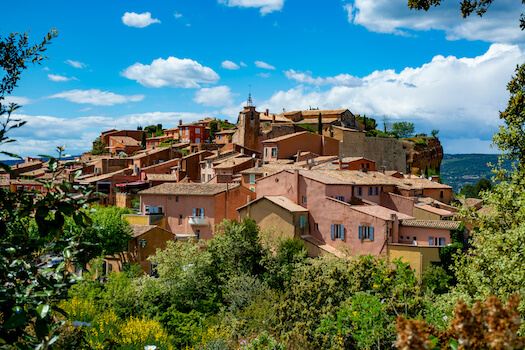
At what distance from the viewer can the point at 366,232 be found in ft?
110

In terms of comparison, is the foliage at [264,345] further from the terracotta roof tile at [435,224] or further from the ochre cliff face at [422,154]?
the ochre cliff face at [422,154]

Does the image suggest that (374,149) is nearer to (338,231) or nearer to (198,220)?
(338,231)

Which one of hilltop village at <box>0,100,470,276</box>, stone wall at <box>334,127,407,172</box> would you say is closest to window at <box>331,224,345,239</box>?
hilltop village at <box>0,100,470,276</box>

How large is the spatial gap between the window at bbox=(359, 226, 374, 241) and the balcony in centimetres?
1426

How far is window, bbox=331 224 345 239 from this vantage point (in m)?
34.8

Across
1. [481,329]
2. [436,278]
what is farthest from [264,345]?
[436,278]

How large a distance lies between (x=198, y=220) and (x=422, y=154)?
4895cm

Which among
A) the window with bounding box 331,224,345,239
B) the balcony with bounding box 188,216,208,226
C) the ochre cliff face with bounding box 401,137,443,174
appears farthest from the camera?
the ochre cliff face with bounding box 401,137,443,174

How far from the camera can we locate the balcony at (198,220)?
134ft

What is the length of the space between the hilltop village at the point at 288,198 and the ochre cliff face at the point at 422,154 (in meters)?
10.8

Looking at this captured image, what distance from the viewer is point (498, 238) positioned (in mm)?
12188

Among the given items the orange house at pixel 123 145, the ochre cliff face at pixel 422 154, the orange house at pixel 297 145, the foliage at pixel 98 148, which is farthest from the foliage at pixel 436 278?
the foliage at pixel 98 148

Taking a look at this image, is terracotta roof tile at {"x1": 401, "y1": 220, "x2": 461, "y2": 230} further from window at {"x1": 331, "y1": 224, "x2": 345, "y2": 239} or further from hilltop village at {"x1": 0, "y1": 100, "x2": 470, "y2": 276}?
window at {"x1": 331, "y1": 224, "x2": 345, "y2": 239}

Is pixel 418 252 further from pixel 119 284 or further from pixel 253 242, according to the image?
pixel 119 284
